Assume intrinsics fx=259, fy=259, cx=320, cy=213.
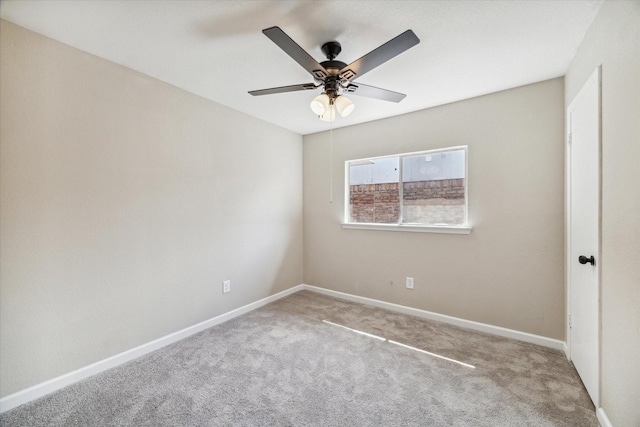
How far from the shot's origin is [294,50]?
1423 mm

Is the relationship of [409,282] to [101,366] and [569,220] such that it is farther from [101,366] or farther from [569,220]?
[101,366]

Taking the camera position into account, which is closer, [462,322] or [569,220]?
[569,220]

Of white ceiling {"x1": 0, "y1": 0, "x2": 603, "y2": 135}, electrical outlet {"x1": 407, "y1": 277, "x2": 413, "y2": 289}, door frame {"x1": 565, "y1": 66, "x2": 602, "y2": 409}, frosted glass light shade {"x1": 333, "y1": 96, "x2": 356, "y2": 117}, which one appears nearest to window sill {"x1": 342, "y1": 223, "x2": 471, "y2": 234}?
electrical outlet {"x1": 407, "y1": 277, "x2": 413, "y2": 289}

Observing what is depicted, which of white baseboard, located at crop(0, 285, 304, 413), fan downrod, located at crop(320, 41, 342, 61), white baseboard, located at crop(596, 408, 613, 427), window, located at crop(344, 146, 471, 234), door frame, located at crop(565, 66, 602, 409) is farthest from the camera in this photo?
window, located at crop(344, 146, 471, 234)

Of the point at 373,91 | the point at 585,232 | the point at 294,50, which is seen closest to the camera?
the point at 294,50

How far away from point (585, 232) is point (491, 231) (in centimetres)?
83

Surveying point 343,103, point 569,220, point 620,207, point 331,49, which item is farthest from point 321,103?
point 569,220

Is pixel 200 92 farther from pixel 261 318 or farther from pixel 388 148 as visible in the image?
pixel 261 318

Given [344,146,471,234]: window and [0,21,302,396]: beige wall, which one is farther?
[344,146,471,234]: window

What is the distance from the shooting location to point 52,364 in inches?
70.0

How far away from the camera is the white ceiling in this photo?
1.48 m

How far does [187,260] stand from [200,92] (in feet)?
5.47

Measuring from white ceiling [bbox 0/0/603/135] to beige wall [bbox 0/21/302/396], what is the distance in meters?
0.30

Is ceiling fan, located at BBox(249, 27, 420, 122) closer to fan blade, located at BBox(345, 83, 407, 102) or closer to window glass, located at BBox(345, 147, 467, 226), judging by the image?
fan blade, located at BBox(345, 83, 407, 102)
